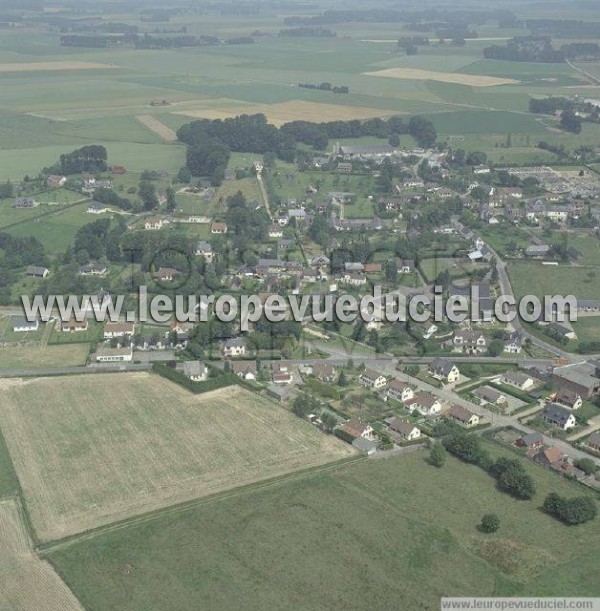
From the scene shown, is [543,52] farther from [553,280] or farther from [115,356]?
[115,356]

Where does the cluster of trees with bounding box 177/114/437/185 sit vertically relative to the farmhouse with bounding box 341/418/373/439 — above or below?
above

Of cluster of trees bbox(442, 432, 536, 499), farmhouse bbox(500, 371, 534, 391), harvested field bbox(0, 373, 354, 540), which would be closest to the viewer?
harvested field bbox(0, 373, 354, 540)

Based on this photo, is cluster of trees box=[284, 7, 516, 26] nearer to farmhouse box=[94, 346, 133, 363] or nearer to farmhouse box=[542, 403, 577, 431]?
farmhouse box=[94, 346, 133, 363]

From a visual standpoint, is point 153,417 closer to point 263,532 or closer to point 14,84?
point 263,532

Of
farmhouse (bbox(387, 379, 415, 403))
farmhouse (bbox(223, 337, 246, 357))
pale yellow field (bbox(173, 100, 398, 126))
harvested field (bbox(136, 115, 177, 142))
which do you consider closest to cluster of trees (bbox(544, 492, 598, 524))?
farmhouse (bbox(387, 379, 415, 403))

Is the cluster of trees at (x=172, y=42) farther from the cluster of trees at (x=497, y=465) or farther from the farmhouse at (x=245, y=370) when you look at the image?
the cluster of trees at (x=497, y=465)

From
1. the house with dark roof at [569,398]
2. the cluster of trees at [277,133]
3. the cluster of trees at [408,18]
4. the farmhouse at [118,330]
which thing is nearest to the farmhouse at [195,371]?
the farmhouse at [118,330]
